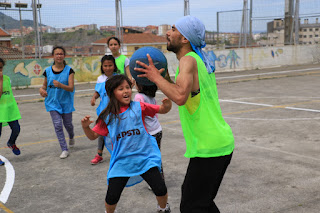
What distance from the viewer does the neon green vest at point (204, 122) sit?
2988mm

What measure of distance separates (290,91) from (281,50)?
12541 millimetres

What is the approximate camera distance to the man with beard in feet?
9.77

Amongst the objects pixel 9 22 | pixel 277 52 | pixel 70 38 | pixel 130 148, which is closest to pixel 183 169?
pixel 130 148

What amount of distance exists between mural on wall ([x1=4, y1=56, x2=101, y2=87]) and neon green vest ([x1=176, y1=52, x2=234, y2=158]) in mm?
14672

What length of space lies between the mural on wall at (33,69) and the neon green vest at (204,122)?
48.1ft

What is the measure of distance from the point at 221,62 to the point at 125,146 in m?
19.2

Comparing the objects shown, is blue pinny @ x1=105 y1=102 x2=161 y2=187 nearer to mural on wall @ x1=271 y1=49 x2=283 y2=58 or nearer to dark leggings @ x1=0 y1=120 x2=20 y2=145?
dark leggings @ x1=0 y1=120 x2=20 y2=145

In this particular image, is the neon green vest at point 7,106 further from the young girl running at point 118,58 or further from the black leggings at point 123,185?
the black leggings at point 123,185

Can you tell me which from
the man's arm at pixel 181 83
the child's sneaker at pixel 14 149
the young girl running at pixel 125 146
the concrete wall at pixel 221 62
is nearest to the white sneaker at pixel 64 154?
the child's sneaker at pixel 14 149

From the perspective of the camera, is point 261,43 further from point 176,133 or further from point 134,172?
point 134,172

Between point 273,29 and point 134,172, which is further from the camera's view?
point 273,29

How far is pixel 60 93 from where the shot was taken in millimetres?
6617

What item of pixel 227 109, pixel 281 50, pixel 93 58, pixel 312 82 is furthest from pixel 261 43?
pixel 227 109

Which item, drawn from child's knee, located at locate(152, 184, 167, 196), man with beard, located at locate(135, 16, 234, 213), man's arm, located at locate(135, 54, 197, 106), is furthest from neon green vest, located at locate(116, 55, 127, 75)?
man's arm, located at locate(135, 54, 197, 106)
